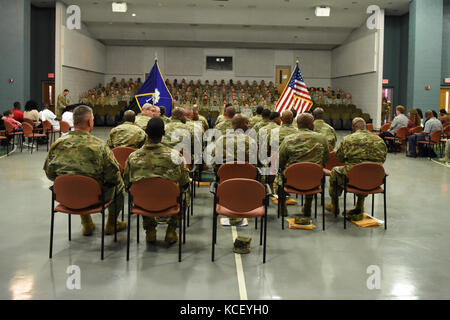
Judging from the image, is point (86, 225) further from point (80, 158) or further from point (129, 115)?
point (129, 115)

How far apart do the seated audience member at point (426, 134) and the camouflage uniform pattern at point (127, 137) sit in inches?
314

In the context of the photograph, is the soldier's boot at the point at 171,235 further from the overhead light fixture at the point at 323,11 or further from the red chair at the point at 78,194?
the overhead light fixture at the point at 323,11

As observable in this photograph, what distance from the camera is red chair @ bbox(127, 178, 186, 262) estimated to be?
11.8ft

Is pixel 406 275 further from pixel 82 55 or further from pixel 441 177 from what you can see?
pixel 82 55

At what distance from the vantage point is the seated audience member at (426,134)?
34.9 feet

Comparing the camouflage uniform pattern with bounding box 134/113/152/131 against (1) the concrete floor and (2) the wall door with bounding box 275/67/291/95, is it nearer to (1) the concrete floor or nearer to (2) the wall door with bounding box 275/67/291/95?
(1) the concrete floor

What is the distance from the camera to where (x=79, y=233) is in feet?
14.8

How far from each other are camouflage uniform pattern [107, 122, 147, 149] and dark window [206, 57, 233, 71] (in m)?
17.9

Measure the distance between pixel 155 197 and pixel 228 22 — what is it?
53.8ft

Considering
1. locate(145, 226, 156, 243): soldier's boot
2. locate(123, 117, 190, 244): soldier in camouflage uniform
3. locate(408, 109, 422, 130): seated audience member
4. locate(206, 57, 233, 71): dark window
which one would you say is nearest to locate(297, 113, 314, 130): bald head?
locate(123, 117, 190, 244): soldier in camouflage uniform

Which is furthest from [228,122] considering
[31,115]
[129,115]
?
[31,115]

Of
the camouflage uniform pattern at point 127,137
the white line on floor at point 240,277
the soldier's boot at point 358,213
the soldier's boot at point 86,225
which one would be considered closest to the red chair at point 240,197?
the white line on floor at point 240,277

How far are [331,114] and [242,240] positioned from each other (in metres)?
15.6

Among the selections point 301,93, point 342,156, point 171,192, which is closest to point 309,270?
point 171,192
